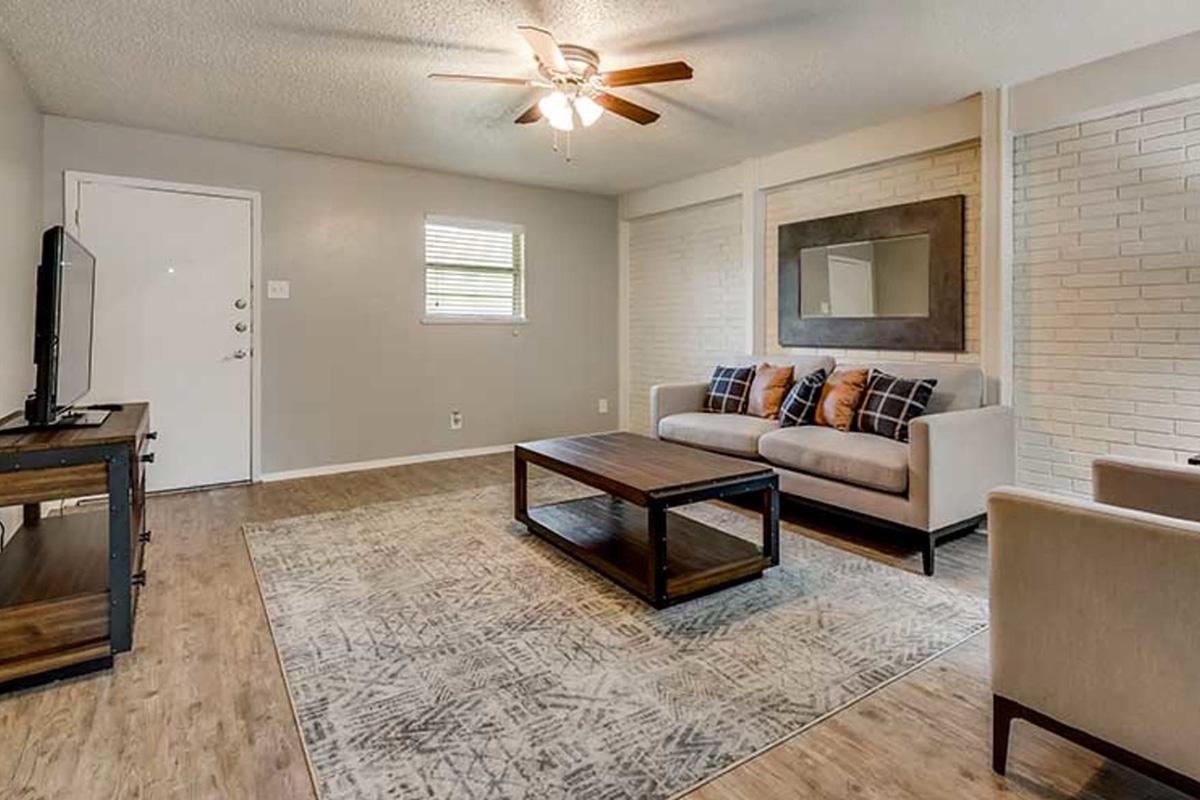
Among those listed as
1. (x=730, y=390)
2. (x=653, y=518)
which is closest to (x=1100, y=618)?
(x=653, y=518)

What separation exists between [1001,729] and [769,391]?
2742mm

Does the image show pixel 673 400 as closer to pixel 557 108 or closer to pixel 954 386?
pixel 954 386

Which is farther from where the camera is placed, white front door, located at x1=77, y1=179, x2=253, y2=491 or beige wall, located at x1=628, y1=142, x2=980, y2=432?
white front door, located at x1=77, y1=179, x2=253, y2=491

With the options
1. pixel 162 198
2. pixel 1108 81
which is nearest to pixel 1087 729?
pixel 1108 81

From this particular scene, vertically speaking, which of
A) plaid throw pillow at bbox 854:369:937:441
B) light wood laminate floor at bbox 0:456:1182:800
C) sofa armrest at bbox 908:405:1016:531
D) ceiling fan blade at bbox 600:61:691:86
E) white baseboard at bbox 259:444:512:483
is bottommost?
light wood laminate floor at bbox 0:456:1182:800

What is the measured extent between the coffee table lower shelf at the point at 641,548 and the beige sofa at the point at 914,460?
57 cm

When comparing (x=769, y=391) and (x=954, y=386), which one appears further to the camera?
(x=769, y=391)

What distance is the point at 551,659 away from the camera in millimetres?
2049

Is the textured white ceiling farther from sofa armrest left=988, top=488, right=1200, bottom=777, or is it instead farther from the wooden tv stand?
sofa armrest left=988, top=488, right=1200, bottom=777

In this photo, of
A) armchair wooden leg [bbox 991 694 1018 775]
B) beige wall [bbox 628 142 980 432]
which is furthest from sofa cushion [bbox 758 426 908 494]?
armchair wooden leg [bbox 991 694 1018 775]

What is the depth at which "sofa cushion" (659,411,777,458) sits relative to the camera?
3.71m

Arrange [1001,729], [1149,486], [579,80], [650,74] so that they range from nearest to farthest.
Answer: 1. [1001,729]
2. [1149,486]
3. [650,74]
4. [579,80]

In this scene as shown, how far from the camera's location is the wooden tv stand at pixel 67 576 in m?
1.87

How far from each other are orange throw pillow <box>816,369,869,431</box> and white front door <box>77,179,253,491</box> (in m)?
3.74
